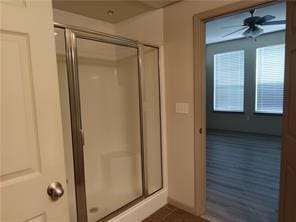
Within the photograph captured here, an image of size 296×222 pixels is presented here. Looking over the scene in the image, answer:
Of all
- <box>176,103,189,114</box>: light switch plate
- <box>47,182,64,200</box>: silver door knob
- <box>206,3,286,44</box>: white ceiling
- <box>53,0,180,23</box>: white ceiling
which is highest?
<box>206,3,286,44</box>: white ceiling

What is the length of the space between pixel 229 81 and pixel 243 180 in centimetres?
366

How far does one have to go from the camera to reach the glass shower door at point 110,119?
8.27 feet

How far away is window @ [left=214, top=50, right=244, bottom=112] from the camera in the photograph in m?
5.71

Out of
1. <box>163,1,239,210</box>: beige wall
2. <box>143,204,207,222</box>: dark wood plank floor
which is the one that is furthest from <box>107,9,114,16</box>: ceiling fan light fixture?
<box>143,204,207,222</box>: dark wood plank floor

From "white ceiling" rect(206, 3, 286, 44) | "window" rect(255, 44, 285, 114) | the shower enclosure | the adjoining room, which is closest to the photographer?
the shower enclosure

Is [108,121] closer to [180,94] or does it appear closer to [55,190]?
[180,94]

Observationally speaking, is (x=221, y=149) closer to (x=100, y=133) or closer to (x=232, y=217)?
(x=232, y=217)

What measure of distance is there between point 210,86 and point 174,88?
4376mm

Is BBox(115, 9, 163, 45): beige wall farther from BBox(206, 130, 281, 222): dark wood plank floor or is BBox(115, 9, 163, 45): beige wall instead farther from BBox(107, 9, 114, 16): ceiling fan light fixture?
BBox(206, 130, 281, 222): dark wood plank floor

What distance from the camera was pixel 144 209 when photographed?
2.19 m

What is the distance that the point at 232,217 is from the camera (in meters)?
2.13

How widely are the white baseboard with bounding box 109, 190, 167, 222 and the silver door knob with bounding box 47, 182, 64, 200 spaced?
113cm

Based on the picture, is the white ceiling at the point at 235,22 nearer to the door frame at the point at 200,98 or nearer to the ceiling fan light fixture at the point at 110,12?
the door frame at the point at 200,98

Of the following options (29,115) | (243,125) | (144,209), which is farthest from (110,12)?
(243,125)
